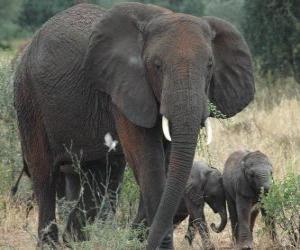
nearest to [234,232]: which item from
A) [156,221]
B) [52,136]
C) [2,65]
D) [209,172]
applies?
[209,172]

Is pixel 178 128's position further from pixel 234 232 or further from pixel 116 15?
pixel 234 232

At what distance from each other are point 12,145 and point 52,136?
9.50 ft

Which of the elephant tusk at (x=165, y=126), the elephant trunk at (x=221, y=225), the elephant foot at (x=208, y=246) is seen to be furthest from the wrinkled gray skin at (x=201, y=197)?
the elephant tusk at (x=165, y=126)

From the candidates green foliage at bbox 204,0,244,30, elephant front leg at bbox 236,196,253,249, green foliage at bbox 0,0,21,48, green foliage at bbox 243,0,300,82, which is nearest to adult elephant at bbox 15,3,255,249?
elephant front leg at bbox 236,196,253,249

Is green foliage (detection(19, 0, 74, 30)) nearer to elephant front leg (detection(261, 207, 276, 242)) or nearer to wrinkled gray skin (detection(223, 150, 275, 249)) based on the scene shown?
wrinkled gray skin (detection(223, 150, 275, 249))

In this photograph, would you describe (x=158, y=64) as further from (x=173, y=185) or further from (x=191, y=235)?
(x=191, y=235)

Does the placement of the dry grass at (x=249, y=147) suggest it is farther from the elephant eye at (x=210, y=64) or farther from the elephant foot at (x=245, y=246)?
the elephant eye at (x=210, y=64)

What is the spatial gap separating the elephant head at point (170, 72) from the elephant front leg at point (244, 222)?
4.53 ft

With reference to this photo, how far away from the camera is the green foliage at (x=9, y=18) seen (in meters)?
43.3

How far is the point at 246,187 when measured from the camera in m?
8.48

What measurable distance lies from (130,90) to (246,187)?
1.97 meters

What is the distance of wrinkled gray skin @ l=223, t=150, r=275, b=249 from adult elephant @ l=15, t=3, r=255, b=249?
3.72ft

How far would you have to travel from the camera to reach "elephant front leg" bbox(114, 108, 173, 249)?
22.8 ft

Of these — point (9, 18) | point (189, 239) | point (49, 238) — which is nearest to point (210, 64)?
point (49, 238)
